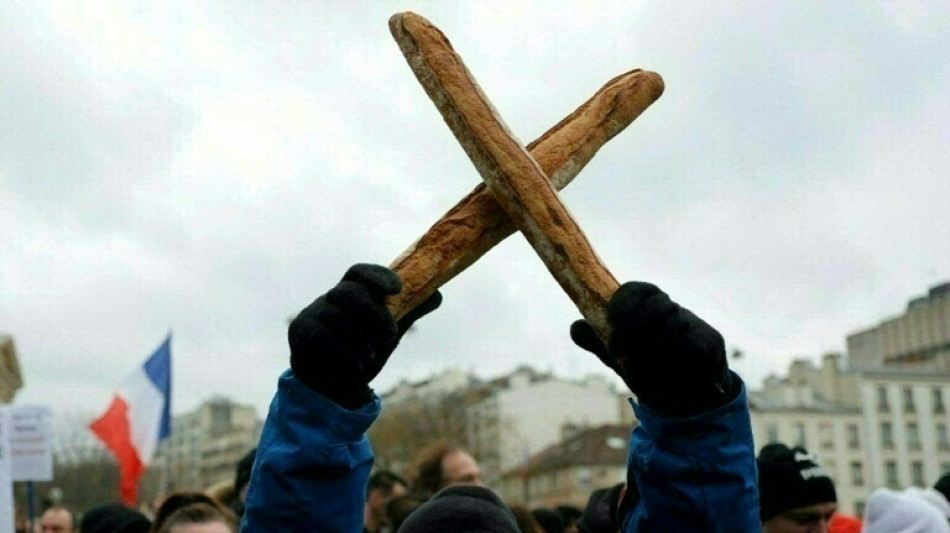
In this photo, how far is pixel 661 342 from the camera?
218 centimetres

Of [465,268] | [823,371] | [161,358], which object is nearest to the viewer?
[465,268]

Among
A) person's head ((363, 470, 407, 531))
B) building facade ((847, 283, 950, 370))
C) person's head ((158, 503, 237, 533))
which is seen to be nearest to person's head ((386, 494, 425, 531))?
person's head ((363, 470, 407, 531))

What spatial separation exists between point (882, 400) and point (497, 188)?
92360 mm

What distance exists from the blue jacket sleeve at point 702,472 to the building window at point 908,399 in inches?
3621

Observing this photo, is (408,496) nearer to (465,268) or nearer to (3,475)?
(3,475)

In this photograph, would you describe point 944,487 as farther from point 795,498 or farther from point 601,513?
point 795,498

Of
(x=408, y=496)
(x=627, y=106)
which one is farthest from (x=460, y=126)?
(x=408, y=496)

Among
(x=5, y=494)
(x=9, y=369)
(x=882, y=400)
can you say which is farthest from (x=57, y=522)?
(x=882, y=400)

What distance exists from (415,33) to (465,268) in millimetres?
488

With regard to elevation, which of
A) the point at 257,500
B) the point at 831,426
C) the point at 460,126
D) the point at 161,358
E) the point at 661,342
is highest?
the point at 831,426

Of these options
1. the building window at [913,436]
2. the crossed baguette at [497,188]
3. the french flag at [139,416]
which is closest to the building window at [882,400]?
the building window at [913,436]

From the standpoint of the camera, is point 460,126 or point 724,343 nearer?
point 724,343

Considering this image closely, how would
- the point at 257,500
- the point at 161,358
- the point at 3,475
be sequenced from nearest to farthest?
the point at 257,500 < the point at 3,475 < the point at 161,358

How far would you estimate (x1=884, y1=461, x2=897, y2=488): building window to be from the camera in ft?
288
